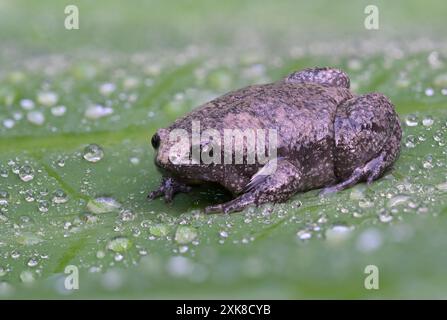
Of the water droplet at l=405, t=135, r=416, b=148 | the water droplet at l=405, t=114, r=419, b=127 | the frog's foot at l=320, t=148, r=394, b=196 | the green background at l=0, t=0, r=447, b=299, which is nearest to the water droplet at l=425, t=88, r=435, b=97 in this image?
the green background at l=0, t=0, r=447, b=299

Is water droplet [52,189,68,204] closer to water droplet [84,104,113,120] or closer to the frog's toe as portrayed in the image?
the frog's toe

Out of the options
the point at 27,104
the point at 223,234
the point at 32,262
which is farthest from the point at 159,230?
the point at 27,104

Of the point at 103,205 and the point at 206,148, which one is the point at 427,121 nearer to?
the point at 206,148

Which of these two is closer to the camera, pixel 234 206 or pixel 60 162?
pixel 234 206

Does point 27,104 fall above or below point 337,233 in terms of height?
above
